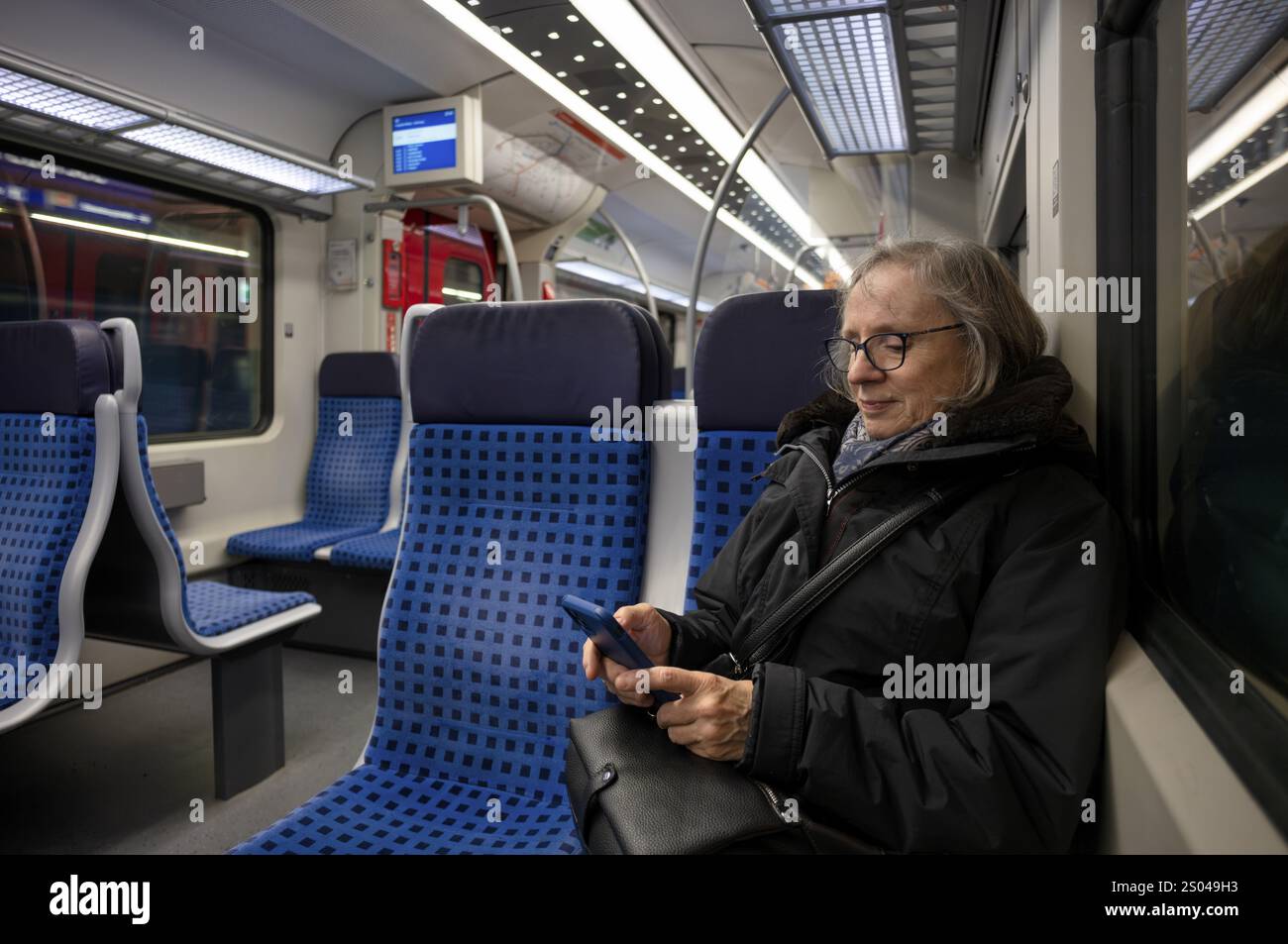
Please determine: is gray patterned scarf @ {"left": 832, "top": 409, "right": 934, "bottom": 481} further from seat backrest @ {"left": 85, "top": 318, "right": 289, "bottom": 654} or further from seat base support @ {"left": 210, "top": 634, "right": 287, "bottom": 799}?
Result: seat base support @ {"left": 210, "top": 634, "right": 287, "bottom": 799}

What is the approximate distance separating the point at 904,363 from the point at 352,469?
423 cm

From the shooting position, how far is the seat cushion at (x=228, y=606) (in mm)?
2713

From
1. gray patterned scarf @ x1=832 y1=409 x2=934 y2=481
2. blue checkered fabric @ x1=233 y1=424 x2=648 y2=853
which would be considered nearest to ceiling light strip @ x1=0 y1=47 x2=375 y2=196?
blue checkered fabric @ x1=233 y1=424 x2=648 y2=853

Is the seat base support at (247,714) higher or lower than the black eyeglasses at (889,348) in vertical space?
lower

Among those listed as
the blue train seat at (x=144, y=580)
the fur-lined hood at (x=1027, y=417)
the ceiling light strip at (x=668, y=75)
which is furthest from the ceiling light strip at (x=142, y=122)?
the fur-lined hood at (x=1027, y=417)

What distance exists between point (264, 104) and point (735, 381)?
161 inches

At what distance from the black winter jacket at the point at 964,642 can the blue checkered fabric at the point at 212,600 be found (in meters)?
2.04

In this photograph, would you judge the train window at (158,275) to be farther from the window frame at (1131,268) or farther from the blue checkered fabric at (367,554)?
the window frame at (1131,268)

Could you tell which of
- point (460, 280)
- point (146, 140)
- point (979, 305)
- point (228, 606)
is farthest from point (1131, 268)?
point (460, 280)

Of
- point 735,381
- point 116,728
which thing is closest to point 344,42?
point 116,728

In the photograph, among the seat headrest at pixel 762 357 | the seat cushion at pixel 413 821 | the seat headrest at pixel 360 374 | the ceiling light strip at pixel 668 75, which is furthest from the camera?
the seat headrest at pixel 360 374

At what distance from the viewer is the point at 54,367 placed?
2.45 meters

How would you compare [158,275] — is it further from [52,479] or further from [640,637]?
[640,637]
